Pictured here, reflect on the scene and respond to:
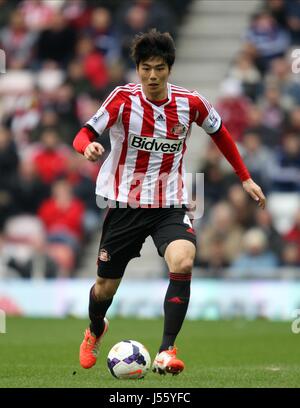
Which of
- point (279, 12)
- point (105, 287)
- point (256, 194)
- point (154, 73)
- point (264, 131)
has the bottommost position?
point (105, 287)

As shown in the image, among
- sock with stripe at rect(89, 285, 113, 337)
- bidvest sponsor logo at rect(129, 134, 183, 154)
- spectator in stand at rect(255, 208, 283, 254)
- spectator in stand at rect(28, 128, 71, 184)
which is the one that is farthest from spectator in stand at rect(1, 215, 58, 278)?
bidvest sponsor logo at rect(129, 134, 183, 154)

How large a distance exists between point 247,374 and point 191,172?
10.2 m

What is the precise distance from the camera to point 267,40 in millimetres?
19391

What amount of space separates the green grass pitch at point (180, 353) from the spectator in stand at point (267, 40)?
510cm

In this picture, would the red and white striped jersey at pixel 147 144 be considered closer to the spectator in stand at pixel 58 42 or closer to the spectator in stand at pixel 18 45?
the spectator in stand at pixel 58 42

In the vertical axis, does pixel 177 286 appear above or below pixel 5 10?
below

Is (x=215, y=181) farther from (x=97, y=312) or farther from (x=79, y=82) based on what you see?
(x=97, y=312)

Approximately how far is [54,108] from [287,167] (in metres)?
4.10

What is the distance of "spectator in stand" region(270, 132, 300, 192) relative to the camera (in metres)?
17.5

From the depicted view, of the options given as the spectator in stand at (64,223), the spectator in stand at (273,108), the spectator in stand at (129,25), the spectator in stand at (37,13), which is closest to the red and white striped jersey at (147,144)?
the spectator in stand at (64,223)

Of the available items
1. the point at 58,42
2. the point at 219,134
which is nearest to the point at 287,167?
the point at 58,42

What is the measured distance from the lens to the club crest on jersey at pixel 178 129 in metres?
8.91
